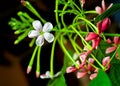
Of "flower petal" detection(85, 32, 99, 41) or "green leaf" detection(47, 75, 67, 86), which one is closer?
"flower petal" detection(85, 32, 99, 41)

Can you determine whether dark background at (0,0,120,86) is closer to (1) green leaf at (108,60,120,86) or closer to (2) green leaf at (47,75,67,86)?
(2) green leaf at (47,75,67,86)

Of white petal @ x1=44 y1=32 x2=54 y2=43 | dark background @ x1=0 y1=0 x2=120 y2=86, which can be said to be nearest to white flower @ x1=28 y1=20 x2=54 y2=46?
white petal @ x1=44 y1=32 x2=54 y2=43

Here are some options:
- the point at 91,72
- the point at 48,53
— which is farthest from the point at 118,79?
the point at 48,53

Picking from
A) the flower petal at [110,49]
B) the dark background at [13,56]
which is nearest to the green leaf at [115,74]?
the flower petal at [110,49]

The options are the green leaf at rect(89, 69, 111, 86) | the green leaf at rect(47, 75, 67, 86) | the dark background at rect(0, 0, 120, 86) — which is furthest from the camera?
the dark background at rect(0, 0, 120, 86)

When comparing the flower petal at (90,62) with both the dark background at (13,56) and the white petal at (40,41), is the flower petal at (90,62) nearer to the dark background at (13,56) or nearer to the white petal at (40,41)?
the white petal at (40,41)
